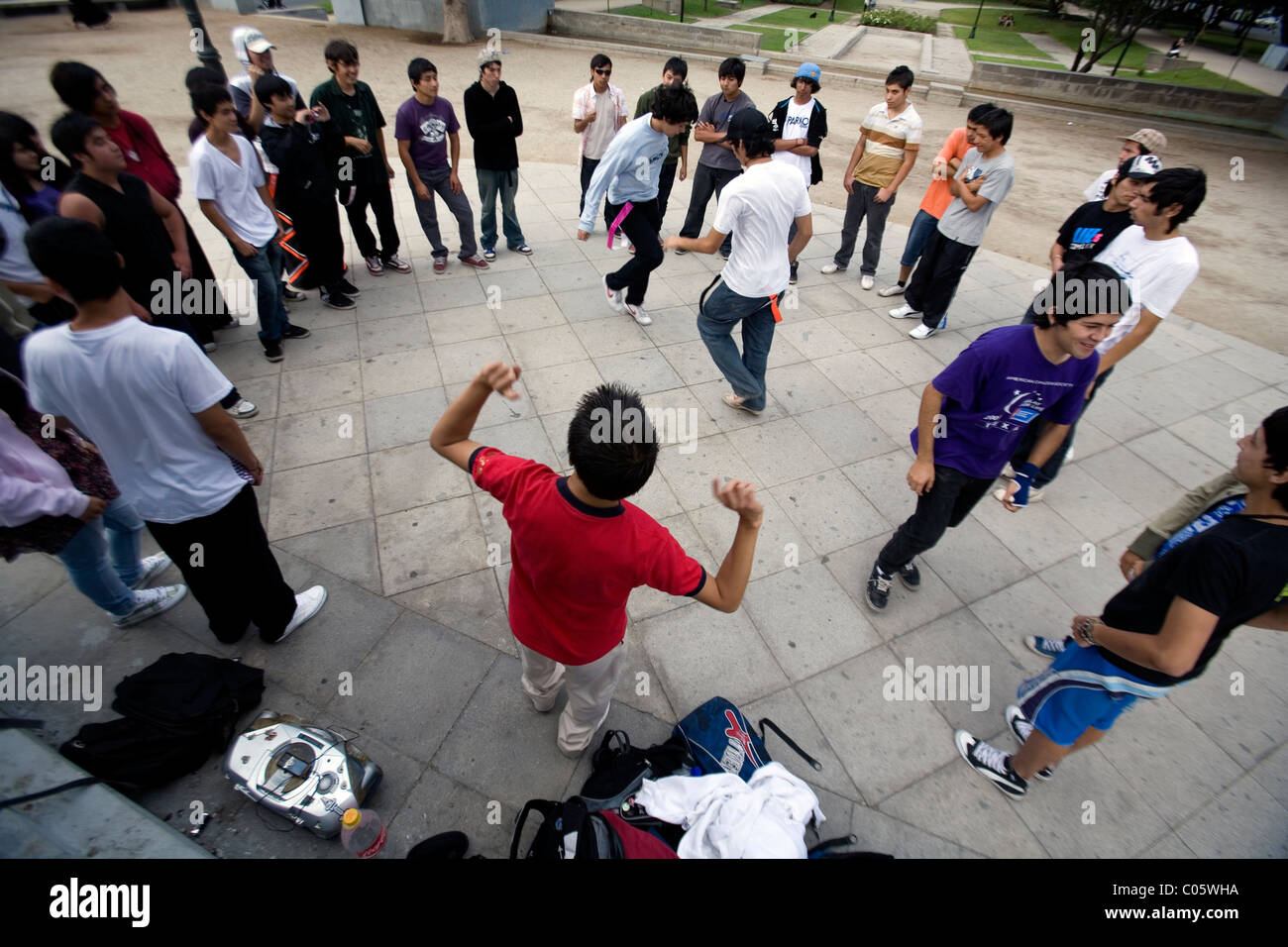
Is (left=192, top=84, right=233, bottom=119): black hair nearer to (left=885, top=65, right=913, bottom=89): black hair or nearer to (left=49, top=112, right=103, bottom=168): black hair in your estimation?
(left=49, top=112, right=103, bottom=168): black hair

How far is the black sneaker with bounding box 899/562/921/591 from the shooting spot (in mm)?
3650

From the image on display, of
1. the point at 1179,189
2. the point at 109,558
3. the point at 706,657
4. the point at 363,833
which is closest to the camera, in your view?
the point at 363,833

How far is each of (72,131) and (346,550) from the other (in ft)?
9.24

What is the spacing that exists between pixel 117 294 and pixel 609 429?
6.29ft

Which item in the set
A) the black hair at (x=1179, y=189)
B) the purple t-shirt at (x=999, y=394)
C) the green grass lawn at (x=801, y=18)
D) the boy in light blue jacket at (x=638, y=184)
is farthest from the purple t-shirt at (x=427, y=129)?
the green grass lawn at (x=801, y=18)

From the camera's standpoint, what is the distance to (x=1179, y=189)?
3342 mm

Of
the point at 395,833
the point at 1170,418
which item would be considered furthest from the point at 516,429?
the point at 1170,418

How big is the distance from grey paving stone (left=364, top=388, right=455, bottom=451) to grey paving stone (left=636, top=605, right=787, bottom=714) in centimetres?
242

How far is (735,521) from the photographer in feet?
12.8

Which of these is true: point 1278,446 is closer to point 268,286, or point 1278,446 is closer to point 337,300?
point 268,286

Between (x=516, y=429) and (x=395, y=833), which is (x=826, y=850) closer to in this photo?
(x=395, y=833)

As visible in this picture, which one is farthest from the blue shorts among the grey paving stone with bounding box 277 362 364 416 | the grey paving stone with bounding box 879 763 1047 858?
the grey paving stone with bounding box 277 362 364 416

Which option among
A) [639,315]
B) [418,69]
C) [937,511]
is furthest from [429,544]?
[418,69]
